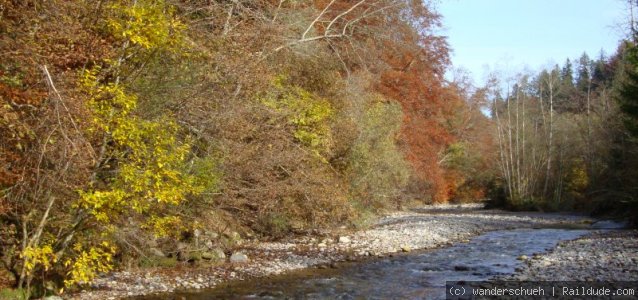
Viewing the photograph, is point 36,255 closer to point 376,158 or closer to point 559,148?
point 376,158

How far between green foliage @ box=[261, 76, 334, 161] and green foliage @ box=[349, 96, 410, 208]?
2206 mm

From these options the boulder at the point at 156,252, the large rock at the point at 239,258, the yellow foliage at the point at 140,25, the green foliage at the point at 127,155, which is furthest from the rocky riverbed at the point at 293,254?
the yellow foliage at the point at 140,25

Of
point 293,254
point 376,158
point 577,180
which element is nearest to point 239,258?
point 293,254

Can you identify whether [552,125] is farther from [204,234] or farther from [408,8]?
[204,234]

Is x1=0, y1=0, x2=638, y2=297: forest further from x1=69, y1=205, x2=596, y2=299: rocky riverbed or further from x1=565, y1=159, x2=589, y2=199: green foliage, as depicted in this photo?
x1=565, y1=159, x2=589, y2=199: green foliage

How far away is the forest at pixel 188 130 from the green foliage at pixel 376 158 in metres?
0.08

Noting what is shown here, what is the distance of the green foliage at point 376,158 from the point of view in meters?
18.3

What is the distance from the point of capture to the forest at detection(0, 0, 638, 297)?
23.2ft

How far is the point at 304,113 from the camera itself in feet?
51.4

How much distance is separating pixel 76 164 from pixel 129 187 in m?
1.00

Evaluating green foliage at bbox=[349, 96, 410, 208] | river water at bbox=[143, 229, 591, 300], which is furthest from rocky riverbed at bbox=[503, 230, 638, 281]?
green foliage at bbox=[349, 96, 410, 208]

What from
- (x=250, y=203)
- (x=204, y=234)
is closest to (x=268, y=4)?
(x=250, y=203)

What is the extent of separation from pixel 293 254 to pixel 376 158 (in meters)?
6.41

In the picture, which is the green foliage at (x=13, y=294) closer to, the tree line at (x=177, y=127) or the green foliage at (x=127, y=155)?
the tree line at (x=177, y=127)
